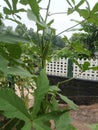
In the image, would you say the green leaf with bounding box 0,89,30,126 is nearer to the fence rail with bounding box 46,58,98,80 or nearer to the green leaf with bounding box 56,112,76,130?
the green leaf with bounding box 56,112,76,130

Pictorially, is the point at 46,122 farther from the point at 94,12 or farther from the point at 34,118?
the point at 94,12

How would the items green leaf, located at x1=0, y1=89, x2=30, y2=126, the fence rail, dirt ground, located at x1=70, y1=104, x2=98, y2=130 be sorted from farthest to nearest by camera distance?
1. the fence rail
2. dirt ground, located at x1=70, y1=104, x2=98, y2=130
3. green leaf, located at x1=0, y1=89, x2=30, y2=126

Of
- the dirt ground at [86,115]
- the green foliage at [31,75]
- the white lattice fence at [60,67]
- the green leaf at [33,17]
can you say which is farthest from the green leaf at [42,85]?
the white lattice fence at [60,67]

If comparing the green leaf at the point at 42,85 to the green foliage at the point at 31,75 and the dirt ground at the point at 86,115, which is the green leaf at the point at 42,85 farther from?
the dirt ground at the point at 86,115

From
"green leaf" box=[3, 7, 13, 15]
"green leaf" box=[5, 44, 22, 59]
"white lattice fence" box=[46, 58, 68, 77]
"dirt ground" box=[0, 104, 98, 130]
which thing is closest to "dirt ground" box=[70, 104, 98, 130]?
"dirt ground" box=[0, 104, 98, 130]

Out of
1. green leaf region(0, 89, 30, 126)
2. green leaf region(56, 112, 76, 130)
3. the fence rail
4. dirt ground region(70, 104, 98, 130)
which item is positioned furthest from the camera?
the fence rail

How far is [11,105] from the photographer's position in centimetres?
65

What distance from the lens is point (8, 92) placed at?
638 millimetres

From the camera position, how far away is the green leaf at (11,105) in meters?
0.64

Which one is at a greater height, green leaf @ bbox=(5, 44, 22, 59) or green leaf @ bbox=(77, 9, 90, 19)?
green leaf @ bbox=(77, 9, 90, 19)

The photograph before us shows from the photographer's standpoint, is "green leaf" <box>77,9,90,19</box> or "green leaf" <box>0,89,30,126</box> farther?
"green leaf" <box>77,9,90,19</box>

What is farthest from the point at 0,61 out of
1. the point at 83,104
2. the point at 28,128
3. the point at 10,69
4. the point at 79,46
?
the point at 83,104

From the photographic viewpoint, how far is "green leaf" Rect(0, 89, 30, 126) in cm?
64

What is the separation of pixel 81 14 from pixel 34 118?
1.03 ft
